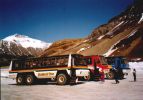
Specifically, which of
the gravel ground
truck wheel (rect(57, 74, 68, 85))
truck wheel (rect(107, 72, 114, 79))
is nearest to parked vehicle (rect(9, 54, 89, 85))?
truck wheel (rect(57, 74, 68, 85))

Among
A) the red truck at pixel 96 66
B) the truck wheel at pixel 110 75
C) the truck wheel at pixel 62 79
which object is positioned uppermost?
the red truck at pixel 96 66

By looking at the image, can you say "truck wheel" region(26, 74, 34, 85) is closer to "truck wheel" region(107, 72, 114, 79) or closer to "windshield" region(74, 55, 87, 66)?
"windshield" region(74, 55, 87, 66)

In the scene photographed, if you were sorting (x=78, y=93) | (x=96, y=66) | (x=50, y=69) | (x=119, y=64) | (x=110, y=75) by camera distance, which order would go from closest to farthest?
1. (x=78, y=93)
2. (x=50, y=69)
3. (x=96, y=66)
4. (x=110, y=75)
5. (x=119, y=64)

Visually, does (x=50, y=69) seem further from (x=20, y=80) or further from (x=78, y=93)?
(x=78, y=93)

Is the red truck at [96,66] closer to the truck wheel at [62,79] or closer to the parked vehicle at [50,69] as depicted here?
the parked vehicle at [50,69]

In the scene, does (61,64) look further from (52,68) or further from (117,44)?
(117,44)

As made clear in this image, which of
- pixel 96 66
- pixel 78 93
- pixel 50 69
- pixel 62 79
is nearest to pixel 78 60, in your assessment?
pixel 62 79

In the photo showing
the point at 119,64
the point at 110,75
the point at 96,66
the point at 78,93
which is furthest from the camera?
the point at 119,64

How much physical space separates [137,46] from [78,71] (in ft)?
212

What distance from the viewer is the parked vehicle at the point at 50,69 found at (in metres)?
23.8

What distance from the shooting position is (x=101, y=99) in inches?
538

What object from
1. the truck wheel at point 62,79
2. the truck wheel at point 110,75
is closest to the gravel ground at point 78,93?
the truck wheel at point 62,79

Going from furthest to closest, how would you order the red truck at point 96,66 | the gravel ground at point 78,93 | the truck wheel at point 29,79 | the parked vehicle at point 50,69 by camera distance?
1. the red truck at point 96,66
2. the truck wheel at point 29,79
3. the parked vehicle at point 50,69
4. the gravel ground at point 78,93

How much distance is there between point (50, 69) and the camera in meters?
24.8
